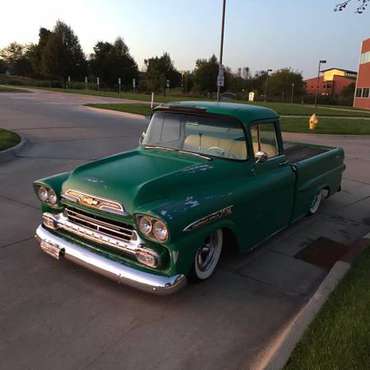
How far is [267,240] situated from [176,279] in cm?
196

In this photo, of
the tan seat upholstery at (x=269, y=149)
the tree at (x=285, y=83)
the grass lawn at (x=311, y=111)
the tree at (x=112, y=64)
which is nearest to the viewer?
the tan seat upholstery at (x=269, y=149)

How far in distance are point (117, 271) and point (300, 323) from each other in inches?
59.1

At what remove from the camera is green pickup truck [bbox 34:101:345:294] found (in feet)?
11.1

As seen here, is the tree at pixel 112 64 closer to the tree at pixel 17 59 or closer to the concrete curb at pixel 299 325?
the tree at pixel 17 59

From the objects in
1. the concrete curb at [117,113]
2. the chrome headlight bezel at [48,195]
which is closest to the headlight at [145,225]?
the chrome headlight bezel at [48,195]

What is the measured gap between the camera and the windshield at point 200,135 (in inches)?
175

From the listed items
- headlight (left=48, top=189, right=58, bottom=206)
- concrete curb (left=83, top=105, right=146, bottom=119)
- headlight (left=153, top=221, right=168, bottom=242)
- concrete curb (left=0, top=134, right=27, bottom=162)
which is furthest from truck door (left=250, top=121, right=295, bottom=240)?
concrete curb (left=83, top=105, right=146, bottom=119)

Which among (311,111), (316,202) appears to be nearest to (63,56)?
(311,111)

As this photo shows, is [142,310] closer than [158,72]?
Yes

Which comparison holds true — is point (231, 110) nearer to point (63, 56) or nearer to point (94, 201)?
point (94, 201)

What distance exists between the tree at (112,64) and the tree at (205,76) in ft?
43.5

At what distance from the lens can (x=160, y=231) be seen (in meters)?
3.29

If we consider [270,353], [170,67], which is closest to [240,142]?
[270,353]

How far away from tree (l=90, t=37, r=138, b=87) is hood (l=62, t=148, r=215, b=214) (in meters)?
70.4
